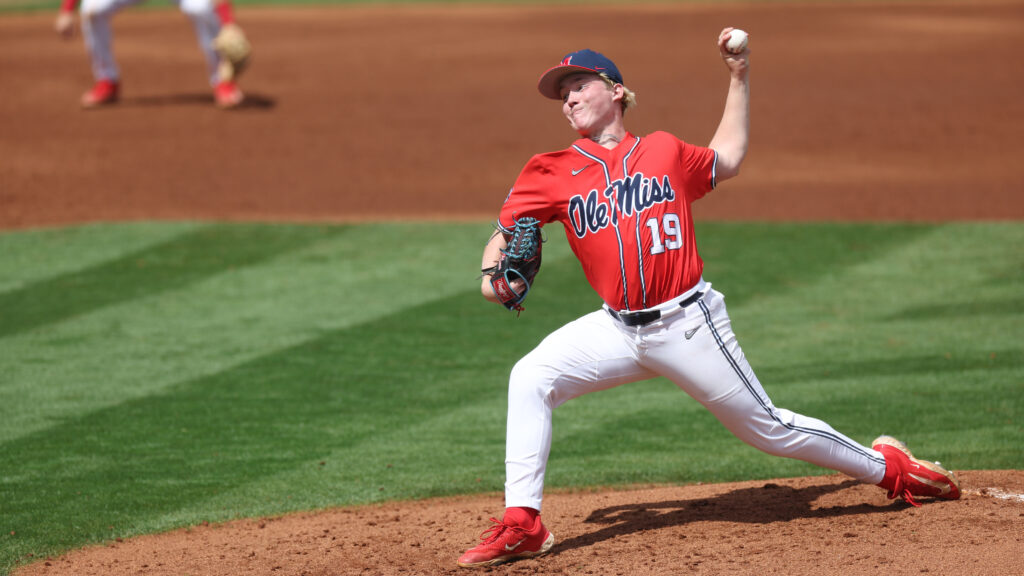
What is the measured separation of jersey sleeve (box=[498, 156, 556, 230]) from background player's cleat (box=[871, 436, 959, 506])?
163 centimetres

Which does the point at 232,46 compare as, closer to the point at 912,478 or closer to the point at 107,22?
the point at 107,22

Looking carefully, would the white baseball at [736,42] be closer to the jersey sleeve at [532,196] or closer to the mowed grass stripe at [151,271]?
the jersey sleeve at [532,196]

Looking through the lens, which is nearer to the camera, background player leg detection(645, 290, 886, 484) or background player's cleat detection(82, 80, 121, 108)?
background player leg detection(645, 290, 886, 484)

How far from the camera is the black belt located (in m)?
3.90

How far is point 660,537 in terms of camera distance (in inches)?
167

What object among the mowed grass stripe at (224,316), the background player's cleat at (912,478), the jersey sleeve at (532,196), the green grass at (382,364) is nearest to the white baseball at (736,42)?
the jersey sleeve at (532,196)

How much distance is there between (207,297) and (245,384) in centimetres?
193

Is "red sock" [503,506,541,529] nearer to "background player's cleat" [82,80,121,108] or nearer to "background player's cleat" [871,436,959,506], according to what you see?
"background player's cleat" [871,436,959,506]

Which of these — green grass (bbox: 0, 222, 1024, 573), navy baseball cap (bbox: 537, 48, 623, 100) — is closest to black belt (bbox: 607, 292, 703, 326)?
navy baseball cap (bbox: 537, 48, 623, 100)

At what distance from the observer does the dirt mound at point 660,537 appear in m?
3.87

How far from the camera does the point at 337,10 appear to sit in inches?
884

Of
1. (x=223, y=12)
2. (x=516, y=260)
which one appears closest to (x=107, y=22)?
(x=223, y=12)

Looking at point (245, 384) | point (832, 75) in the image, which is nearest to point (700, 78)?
point (832, 75)

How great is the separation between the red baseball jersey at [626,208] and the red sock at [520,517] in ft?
2.51
